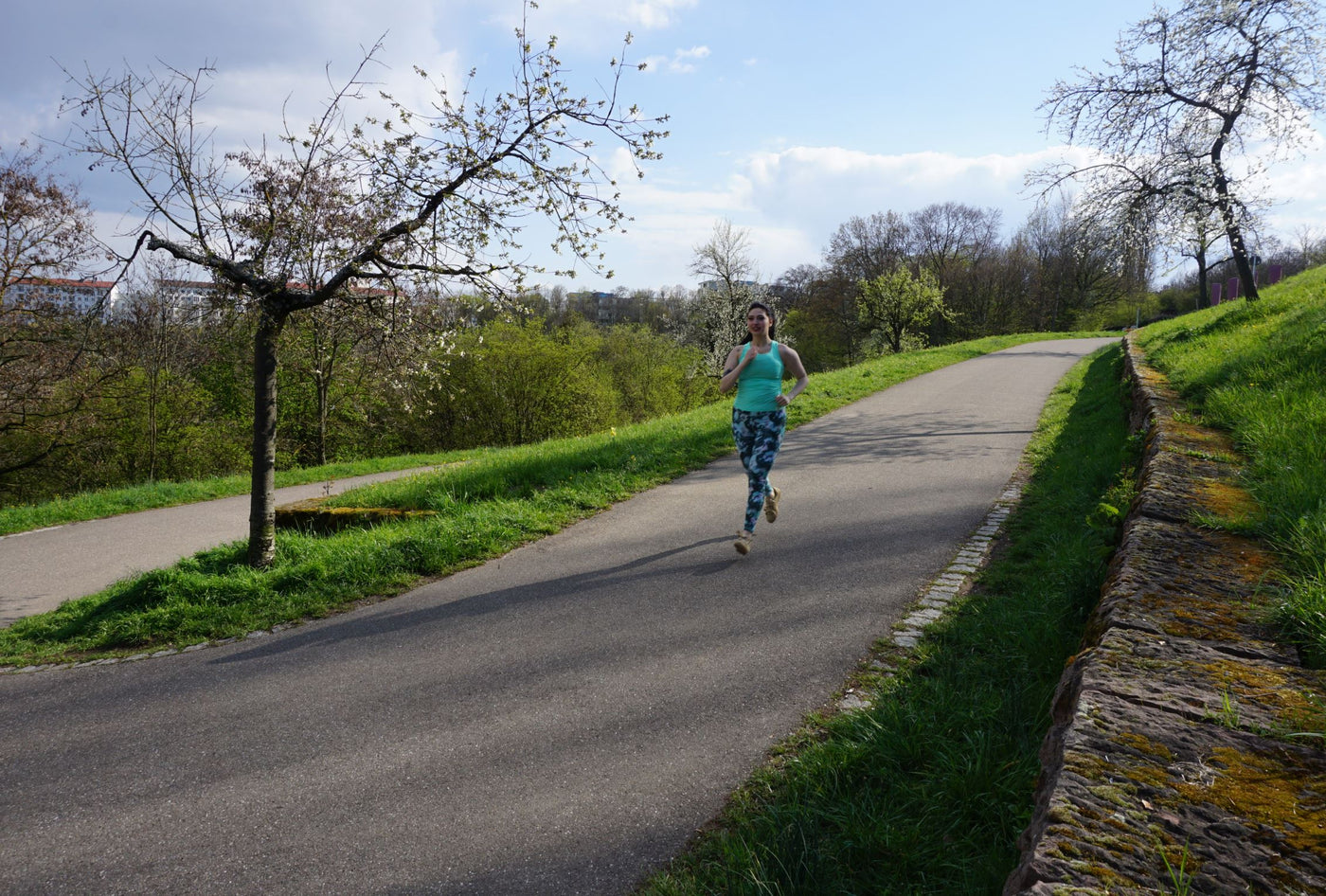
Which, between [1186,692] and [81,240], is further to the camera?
[81,240]

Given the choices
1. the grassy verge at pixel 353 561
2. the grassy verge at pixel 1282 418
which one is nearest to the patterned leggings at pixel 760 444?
the grassy verge at pixel 353 561

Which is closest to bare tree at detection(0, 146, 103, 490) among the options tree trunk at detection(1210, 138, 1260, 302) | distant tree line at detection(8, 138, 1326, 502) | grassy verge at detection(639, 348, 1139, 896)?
distant tree line at detection(8, 138, 1326, 502)

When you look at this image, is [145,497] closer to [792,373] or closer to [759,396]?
[759,396]

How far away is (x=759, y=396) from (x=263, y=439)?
4812 millimetres

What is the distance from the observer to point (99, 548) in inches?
400

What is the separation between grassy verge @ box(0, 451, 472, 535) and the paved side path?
0.38 m

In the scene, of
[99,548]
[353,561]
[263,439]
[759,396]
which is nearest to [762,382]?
[759,396]

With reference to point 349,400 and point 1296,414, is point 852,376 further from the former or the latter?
point 349,400

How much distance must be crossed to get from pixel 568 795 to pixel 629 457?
6987mm

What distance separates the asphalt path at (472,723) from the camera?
278 centimetres

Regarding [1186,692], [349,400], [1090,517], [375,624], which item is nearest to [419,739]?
[375,624]

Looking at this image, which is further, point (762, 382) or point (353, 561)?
point (353, 561)

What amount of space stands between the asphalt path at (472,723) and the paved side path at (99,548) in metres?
3.93

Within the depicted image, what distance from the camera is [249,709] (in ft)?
13.6
